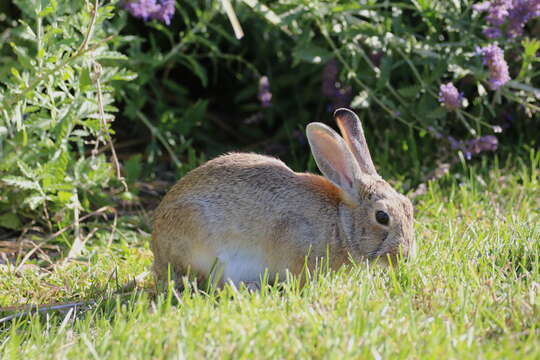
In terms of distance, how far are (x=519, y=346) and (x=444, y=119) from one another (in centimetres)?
315

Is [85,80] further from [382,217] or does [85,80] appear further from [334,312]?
[334,312]

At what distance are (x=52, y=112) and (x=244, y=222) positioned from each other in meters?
1.53

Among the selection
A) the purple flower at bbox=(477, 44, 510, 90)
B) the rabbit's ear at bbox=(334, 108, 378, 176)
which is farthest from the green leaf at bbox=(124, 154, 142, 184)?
the purple flower at bbox=(477, 44, 510, 90)

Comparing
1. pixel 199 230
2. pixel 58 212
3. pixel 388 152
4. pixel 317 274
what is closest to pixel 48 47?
pixel 58 212

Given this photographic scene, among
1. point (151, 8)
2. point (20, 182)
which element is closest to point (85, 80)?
point (20, 182)

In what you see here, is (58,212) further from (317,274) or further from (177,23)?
(177,23)

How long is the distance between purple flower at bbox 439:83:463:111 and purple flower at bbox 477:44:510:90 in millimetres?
257

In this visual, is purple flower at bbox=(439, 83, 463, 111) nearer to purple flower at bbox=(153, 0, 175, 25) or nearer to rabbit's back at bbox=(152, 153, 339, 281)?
rabbit's back at bbox=(152, 153, 339, 281)

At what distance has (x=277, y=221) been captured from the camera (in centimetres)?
403

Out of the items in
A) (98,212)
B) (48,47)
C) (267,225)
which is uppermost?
(48,47)

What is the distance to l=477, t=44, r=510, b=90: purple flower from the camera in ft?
16.4

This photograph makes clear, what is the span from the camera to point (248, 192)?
409 centimetres

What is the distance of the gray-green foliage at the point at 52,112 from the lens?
14.6 ft

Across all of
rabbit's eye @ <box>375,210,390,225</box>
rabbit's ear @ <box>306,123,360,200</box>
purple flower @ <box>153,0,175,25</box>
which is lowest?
rabbit's eye @ <box>375,210,390,225</box>
